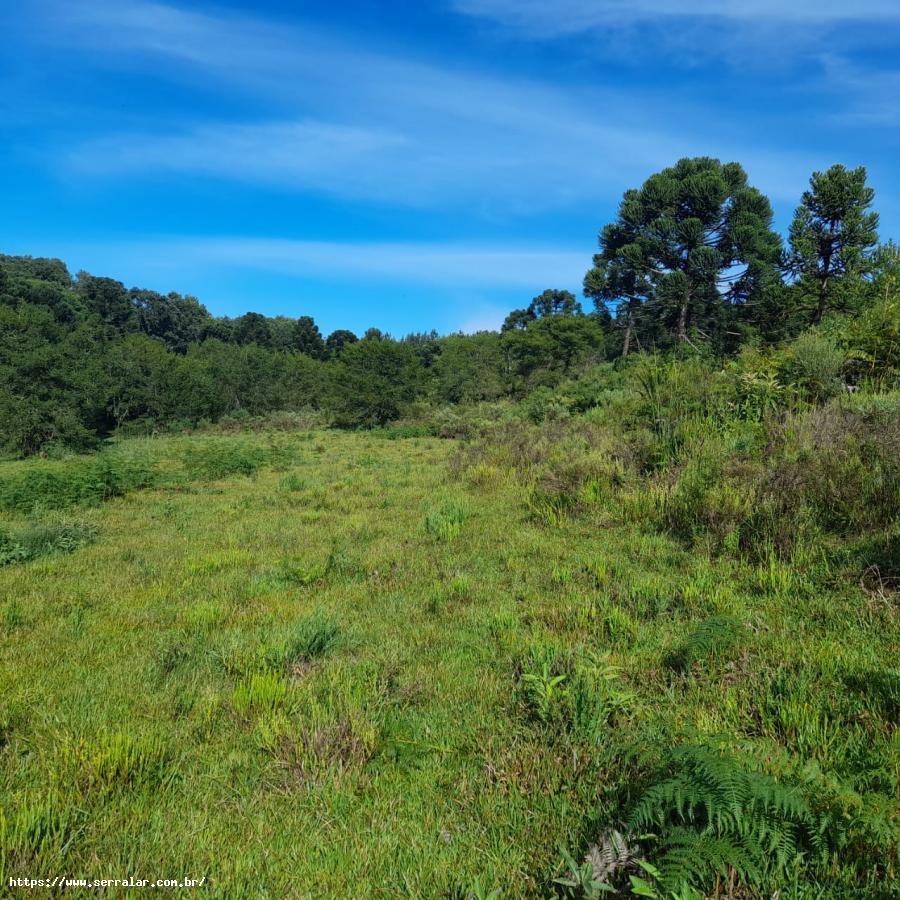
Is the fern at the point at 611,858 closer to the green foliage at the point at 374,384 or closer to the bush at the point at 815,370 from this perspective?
the bush at the point at 815,370

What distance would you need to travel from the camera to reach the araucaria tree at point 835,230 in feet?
76.8

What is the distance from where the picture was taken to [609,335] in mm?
46000

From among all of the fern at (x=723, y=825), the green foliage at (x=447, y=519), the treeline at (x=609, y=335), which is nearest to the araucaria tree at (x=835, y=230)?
the treeline at (x=609, y=335)

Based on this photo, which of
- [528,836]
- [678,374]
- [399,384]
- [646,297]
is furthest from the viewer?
[399,384]

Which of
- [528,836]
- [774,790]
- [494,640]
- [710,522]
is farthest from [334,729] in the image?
[710,522]

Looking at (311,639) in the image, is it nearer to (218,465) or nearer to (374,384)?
(218,465)

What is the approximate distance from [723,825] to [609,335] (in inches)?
1873

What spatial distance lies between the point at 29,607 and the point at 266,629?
294 centimetres

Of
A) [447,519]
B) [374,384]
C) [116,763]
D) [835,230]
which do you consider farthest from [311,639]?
[374,384]

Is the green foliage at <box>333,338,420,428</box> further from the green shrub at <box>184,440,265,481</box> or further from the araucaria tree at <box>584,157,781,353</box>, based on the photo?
the green shrub at <box>184,440,265,481</box>

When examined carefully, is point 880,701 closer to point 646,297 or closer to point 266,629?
point 266,629

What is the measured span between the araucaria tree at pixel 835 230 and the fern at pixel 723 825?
2885cm

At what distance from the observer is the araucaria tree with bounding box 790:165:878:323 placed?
23422mm

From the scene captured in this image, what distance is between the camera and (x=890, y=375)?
10.2 m
